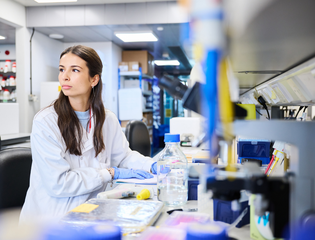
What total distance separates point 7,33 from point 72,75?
4.08 meters

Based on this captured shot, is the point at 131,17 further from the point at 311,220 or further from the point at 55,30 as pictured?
the point at 311,220

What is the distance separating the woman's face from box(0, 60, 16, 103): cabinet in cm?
414

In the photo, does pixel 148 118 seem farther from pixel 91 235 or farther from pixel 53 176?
pixel 91 235

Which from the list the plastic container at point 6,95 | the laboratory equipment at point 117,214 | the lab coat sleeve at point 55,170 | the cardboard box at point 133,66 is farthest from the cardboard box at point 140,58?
the laboratory equipment at point 117,214

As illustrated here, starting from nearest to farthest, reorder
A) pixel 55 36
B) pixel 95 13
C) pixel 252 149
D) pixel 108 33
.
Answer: pixel 252 149
pixel 95 13
pixel 108 33
pixel 55 36

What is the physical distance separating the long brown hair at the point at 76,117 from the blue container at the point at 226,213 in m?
0.80

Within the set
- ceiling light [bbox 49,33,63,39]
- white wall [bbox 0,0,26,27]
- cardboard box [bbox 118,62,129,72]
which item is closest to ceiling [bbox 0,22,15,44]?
white wall [bbox 0,0,26,27]

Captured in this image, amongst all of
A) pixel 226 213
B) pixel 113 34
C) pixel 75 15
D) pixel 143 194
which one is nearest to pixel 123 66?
pixel 113 34

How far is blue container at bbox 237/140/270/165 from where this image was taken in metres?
1.75

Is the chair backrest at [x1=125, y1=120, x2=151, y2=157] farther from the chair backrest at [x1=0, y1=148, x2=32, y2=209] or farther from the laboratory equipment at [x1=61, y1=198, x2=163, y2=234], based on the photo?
the laboratory equipment at [x1=61, y1=198, x2=163, y2=234]

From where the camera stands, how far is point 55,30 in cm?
452

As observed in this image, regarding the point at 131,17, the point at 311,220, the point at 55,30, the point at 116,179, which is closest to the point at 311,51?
the point at 311,220

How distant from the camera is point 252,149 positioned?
1.75m

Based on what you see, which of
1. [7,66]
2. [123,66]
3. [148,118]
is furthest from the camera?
[148,118]
